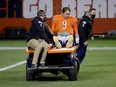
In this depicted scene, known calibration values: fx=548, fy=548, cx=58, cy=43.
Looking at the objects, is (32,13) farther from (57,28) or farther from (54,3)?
(57,28)

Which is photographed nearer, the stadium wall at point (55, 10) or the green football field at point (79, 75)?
the green football field at point (79, 75)

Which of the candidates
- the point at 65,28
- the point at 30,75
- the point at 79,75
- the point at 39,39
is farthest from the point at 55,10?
the point at 30,75

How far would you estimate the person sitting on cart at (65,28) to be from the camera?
1339 cm

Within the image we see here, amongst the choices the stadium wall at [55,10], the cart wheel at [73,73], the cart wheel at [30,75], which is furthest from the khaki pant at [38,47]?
the stadium wall at [55,10]

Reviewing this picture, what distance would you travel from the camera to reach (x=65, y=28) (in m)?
13.6

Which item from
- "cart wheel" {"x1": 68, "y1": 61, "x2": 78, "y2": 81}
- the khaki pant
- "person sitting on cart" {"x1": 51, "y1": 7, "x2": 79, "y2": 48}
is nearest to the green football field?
"cart wheel" {"x1": 68, "y1": 61, "x2": 78, "y2": 81}

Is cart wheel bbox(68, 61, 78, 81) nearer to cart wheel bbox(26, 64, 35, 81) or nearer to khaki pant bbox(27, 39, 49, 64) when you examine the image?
khaki pant bbox(27, 39, 49, 64)

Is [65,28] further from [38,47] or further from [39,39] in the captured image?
[38,47]

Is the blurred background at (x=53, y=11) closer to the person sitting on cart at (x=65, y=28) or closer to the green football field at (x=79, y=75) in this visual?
the green football field at (x=79, y=75)

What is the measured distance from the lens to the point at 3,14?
108 feet

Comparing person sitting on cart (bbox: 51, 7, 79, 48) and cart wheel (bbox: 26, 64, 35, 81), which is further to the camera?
person sitting on cart (bbox: 51, 7, 79, 48)

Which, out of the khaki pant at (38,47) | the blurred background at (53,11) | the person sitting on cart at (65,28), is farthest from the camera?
the blurred background at (53,11)

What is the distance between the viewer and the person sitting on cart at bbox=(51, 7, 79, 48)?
43.9 feet

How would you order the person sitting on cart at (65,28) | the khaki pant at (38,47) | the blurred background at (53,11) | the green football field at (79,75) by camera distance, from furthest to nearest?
the blurred background at (53,11)
the person sitting on cart at (65,28)
the khaki pant at (38,47)
the green football field at (79,75)
